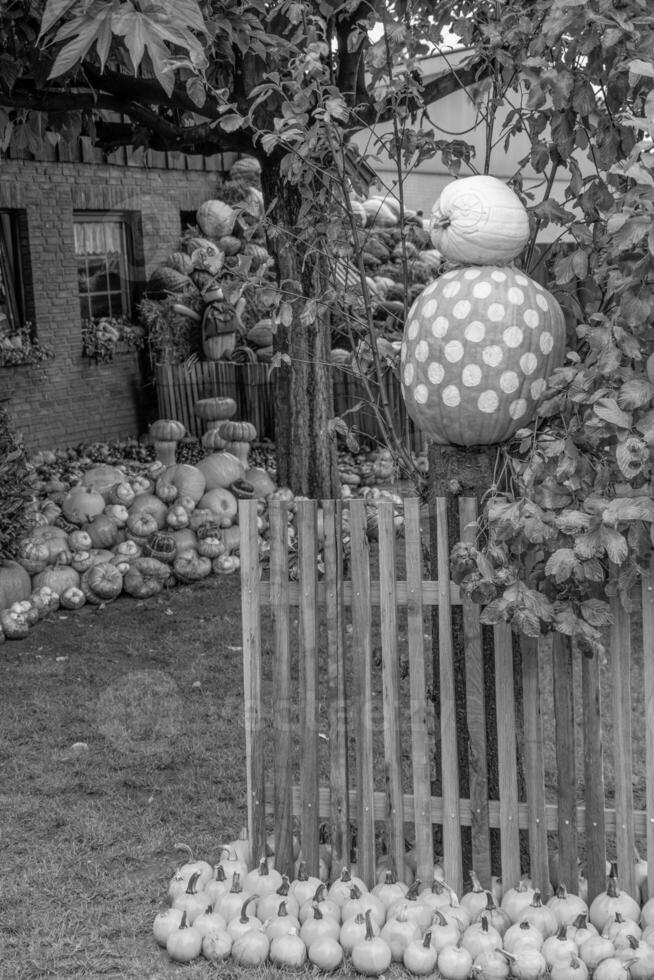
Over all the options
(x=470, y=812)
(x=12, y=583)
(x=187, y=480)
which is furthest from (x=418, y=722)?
(x=187, y=480)

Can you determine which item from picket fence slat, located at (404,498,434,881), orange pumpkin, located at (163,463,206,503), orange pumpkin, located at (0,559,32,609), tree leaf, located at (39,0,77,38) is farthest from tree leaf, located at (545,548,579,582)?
orange pumpkin, located at (163,463,206,503)

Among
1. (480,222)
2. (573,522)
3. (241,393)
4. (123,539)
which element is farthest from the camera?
(241,393)

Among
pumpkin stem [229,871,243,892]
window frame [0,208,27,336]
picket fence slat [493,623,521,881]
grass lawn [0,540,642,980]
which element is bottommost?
grass lawn [0,540,642,980]

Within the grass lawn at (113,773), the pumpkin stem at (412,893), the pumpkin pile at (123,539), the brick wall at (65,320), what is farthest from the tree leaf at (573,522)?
the brick wall at (65,320)

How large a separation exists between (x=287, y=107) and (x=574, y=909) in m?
2.91

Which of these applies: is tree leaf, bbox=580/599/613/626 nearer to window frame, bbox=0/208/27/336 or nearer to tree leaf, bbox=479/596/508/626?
tree leaf, bbox=479/596/508/626

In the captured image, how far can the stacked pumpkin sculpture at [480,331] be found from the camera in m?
3.38

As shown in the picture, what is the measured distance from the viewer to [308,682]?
371cm

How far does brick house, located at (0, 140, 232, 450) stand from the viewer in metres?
12.5

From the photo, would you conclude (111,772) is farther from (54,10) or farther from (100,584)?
(54,10)

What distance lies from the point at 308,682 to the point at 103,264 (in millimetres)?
10945

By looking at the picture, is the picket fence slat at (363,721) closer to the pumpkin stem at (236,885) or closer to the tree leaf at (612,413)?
the pumpkin stem at (236,885)

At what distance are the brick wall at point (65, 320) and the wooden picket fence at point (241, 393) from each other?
541 mm

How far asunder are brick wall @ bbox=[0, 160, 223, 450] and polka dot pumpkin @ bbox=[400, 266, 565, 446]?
9362mm
